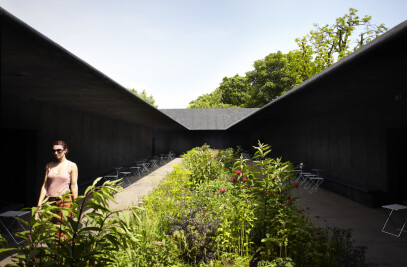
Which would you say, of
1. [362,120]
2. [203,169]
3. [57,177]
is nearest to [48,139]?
[57,177]

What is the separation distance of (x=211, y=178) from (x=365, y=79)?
4.71 metres

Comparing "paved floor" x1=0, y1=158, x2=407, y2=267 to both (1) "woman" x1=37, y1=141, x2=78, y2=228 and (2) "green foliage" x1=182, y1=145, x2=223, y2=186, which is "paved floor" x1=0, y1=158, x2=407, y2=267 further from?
(2) "green foliage" x1=182, y1=145, x2=223, y2=186

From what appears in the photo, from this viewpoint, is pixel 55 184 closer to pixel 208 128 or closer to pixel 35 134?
pixel 35 134

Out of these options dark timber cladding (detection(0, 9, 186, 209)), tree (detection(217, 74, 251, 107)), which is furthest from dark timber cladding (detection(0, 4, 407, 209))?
tree (detection(217, 74, 251, 107))

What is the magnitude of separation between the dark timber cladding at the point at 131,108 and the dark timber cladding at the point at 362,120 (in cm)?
3

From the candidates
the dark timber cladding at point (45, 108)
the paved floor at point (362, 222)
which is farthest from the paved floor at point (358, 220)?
the dark timber cladding at point (45, 108)

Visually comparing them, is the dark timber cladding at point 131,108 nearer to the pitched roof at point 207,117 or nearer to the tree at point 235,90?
the pitched roof at point 207,117

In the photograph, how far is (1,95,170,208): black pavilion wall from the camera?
236 inches

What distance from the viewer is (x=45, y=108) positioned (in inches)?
270

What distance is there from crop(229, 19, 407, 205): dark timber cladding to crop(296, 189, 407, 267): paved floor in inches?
22.4

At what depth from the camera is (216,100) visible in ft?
149

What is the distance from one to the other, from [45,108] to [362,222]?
880 centimetres

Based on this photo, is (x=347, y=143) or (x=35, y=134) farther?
(x=347, y=143)

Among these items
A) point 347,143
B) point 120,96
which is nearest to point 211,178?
point 120,96
